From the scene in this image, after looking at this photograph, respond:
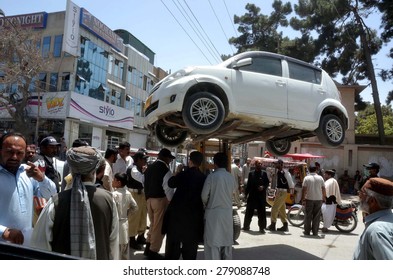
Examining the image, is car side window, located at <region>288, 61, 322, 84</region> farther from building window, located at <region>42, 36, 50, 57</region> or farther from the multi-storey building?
building window, located at <region>42, 36, 50, 57</region>

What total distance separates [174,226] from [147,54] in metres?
35.7

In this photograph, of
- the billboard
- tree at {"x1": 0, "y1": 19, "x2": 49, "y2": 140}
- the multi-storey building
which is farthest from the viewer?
the billboard

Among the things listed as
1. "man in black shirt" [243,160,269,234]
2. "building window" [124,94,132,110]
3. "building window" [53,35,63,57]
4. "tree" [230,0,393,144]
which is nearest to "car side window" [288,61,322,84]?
"man in black shirt" [243,160,269,234]

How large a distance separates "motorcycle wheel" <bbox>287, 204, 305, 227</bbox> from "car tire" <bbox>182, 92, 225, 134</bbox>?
18.9ft

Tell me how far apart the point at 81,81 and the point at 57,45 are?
3451mm

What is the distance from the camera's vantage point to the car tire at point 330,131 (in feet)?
17.6

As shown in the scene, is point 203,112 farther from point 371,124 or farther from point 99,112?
point 371,124

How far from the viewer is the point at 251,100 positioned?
495cm

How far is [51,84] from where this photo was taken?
25141mm

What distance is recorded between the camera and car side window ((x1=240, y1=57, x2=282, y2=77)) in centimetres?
521

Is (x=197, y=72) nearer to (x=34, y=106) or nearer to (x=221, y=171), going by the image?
(x=221, y=171)
